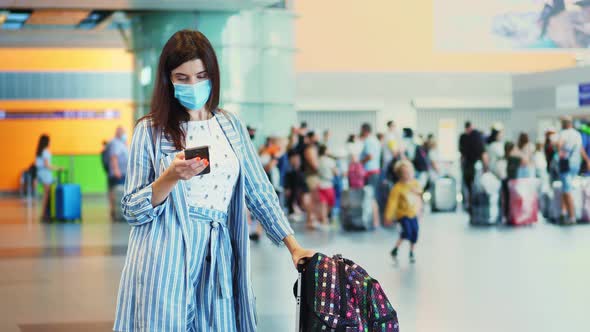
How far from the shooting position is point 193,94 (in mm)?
3598

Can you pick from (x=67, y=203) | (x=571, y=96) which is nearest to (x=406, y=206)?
(x=67, y=203)

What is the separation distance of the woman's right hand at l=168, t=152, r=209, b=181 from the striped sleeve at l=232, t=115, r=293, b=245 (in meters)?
0.48

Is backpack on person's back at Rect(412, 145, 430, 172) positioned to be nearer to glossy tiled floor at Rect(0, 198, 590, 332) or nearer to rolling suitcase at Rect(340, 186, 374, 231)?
glossy tiled floor at Rect(0, 198, 590, 332)

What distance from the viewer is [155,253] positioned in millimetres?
3580

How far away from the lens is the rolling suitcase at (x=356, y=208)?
674 inches

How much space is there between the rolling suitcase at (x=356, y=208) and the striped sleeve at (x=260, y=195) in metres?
13.3

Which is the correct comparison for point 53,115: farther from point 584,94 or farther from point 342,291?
point 342,291

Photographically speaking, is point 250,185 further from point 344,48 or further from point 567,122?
point 344,48

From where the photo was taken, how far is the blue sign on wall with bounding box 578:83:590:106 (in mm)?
Answer: 28109

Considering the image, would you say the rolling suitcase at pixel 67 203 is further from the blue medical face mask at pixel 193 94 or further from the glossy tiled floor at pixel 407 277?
the blue medical face mask at pixel 193 94

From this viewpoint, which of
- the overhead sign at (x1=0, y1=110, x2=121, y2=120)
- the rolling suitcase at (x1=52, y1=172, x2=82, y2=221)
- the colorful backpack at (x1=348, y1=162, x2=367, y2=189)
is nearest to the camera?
the colorful backpack at (x1=348, y1=162, x2=367, y2=189)

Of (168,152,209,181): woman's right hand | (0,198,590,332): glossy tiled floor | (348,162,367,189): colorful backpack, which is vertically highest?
(168,152,209,181): woman's right hand

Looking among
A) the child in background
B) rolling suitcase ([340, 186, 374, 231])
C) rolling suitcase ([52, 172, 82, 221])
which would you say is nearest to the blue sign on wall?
rolling suitcase ([340, 186, 374, 231])

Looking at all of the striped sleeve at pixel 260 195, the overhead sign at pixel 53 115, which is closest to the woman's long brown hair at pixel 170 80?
the striped sleeve at pixel 260 195
